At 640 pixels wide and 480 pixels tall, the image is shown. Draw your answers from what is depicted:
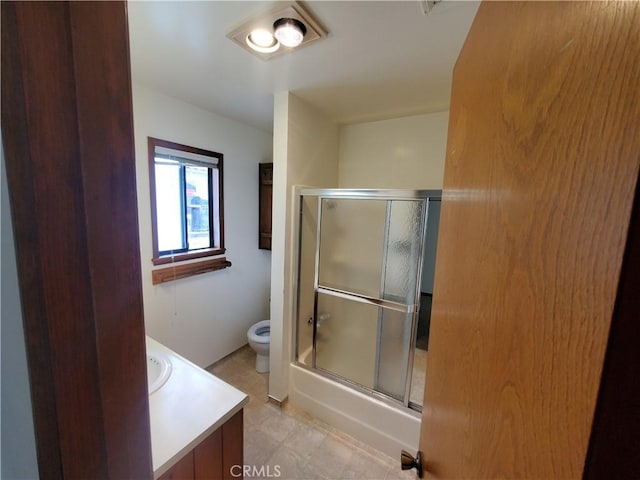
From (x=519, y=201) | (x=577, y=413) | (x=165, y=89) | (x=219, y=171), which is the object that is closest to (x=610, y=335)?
(x=577, y=413)

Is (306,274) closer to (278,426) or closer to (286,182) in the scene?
(286,182)

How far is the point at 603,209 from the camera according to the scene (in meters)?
0.25

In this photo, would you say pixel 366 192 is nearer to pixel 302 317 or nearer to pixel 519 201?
pixel 302 317

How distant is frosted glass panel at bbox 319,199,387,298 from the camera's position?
1.89 m

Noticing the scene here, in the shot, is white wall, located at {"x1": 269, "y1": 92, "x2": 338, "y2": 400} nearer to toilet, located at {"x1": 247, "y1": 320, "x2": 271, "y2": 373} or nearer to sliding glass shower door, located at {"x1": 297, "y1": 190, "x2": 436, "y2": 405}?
sliding glass shower door, located at {"x1": 297, "y1": 190, "x2": 436, "y2": 405}

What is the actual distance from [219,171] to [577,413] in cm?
248

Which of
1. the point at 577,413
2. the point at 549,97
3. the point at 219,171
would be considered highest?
the point at 219,171

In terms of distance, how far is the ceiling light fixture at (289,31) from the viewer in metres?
1.08

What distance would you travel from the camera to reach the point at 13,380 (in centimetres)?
38

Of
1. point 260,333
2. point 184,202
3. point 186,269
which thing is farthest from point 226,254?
point 260,333

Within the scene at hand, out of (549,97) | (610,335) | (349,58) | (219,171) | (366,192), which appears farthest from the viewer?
(219,171)

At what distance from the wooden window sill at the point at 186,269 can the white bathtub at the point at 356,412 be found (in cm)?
110

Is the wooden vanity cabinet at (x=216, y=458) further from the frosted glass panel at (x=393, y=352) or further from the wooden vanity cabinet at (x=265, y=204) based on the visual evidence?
the wooden vanity cabinet at (x=265, y=204)

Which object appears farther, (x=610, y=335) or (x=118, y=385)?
(x=118, y=385)
